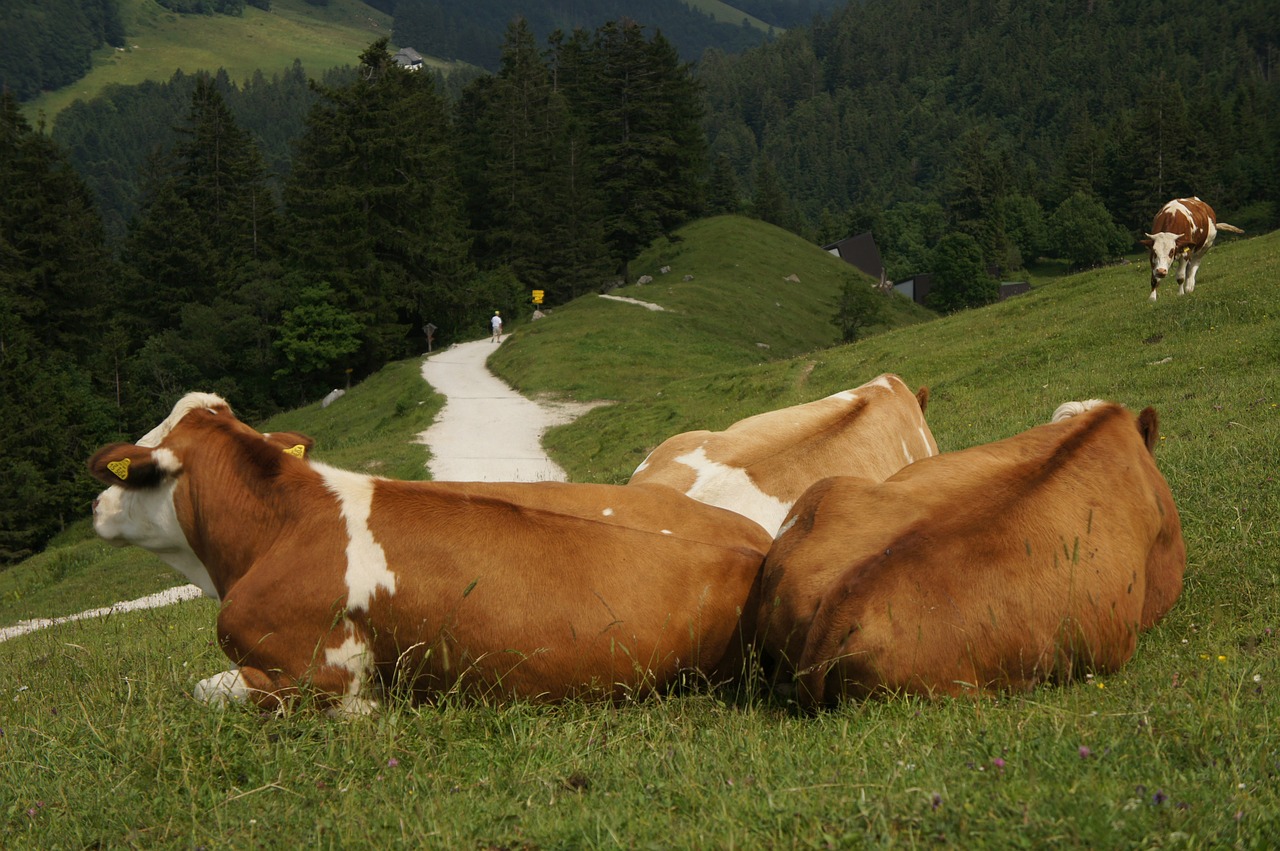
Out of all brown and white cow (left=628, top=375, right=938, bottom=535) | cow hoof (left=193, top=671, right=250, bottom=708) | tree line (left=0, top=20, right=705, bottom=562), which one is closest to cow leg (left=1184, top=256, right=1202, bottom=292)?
brown and white cow (left=628, top=375, right=938, bottom=535)

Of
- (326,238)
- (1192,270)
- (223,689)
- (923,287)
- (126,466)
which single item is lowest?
(923,287)

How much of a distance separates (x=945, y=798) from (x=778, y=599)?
6.88ft

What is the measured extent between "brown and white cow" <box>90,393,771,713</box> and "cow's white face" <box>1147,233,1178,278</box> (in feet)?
70.3

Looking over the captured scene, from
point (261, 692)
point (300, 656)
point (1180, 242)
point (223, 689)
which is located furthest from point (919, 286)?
point (223, 689)

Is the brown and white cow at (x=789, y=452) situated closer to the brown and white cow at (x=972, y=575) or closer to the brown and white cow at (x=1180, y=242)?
the brown and white cow at (x=972, y=575)

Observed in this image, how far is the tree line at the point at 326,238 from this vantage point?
200 feet

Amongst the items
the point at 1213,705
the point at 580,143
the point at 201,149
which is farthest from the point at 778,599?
the point at 201,149

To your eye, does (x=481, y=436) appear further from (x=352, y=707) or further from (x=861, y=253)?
(x=861, y=253)

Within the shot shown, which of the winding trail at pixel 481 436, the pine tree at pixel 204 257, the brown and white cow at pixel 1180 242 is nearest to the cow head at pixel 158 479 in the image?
the winding trail at pixel 481 436

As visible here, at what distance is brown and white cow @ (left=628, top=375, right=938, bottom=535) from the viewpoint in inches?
358

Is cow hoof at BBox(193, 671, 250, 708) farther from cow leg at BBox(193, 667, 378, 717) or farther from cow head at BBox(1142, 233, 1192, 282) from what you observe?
cow head at BBox(1142, 233, 1192, 282)

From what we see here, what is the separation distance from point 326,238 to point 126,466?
190ft

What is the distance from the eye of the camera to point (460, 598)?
574cm

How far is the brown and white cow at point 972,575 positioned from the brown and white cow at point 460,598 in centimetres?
50
